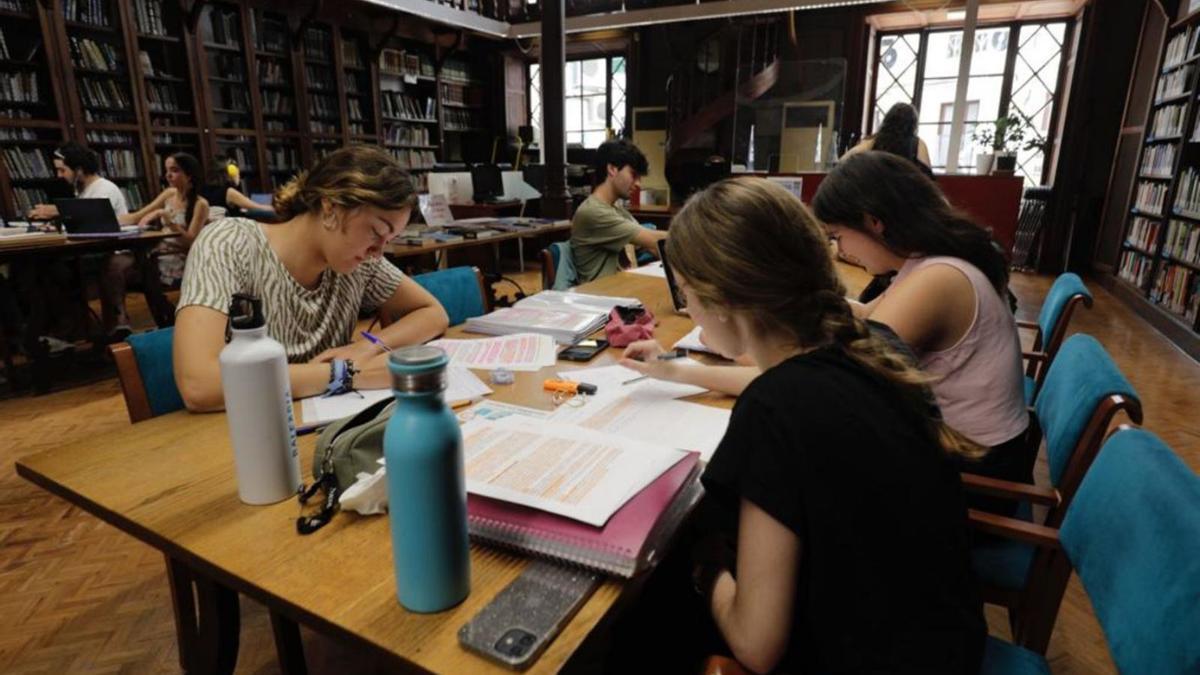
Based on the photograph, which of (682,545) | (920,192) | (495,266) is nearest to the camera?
(682,545)

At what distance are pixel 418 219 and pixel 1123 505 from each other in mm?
5134

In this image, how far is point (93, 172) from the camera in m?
4.77

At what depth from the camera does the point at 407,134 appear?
8625 millimetres

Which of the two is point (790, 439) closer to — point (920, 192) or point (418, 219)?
point (920, 192)

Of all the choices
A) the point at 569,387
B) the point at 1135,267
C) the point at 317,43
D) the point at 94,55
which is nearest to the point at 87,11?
the point at 94,55

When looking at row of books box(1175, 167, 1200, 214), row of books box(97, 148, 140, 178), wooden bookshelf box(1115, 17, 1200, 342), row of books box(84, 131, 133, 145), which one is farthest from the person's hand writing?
row of books box(97, 148, 140, 178)

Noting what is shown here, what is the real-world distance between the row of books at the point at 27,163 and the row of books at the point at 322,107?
253 centimetres

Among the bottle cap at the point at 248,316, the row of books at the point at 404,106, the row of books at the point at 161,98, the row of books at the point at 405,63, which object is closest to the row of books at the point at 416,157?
the row of books at the point at 404,106

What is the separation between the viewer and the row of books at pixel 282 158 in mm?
7145

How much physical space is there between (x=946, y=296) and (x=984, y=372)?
186mm

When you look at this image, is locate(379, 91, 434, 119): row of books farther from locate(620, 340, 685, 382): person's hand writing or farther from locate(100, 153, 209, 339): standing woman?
locate(620, 340, 685, 382): person's hand writing

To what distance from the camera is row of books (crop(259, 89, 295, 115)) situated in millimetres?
7035

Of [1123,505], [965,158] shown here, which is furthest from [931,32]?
[1123,505]

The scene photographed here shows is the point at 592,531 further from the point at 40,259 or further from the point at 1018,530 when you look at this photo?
the point at 40,259
